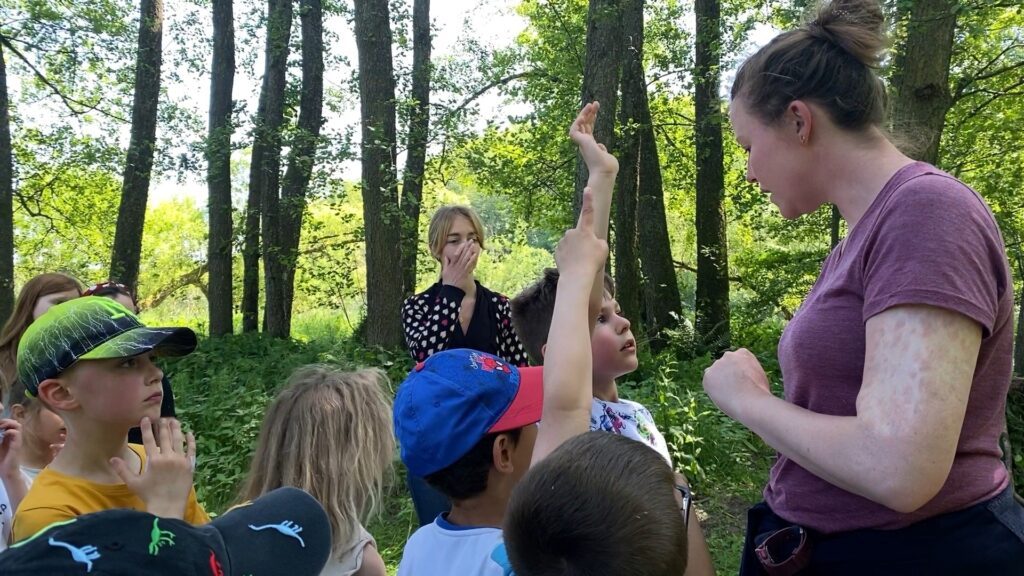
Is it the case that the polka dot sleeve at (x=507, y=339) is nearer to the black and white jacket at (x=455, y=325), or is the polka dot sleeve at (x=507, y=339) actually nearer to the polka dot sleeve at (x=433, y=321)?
the black and white jacket at (x=455, y=325)

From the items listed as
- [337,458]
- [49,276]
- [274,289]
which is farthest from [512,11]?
[337,458]

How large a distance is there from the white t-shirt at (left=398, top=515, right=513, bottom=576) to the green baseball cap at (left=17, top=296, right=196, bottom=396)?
108 centimetres

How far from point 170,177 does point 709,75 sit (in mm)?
9498

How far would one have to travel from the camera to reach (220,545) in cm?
134

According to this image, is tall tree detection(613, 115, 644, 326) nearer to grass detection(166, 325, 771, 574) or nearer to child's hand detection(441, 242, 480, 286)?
grass detection(166, 325, 771, 574)

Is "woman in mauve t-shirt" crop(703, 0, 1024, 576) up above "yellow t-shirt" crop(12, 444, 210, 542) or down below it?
above

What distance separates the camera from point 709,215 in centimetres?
1212

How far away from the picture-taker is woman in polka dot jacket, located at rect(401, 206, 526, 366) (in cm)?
382

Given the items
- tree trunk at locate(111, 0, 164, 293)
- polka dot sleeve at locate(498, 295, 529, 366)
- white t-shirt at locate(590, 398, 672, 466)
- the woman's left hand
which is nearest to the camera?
the woman's left hand

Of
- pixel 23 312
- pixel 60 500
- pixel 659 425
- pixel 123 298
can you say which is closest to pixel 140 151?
pixel 123 298

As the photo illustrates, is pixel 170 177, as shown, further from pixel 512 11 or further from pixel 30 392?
pixel 30 392

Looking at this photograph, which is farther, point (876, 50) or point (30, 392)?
point (30, 392)

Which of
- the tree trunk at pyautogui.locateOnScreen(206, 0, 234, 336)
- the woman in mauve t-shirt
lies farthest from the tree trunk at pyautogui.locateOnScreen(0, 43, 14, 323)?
the woman in mauve t-shirt

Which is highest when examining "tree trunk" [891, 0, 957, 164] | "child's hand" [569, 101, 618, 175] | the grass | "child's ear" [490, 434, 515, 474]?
"tree trunk" [891, 0, 957, 164]
